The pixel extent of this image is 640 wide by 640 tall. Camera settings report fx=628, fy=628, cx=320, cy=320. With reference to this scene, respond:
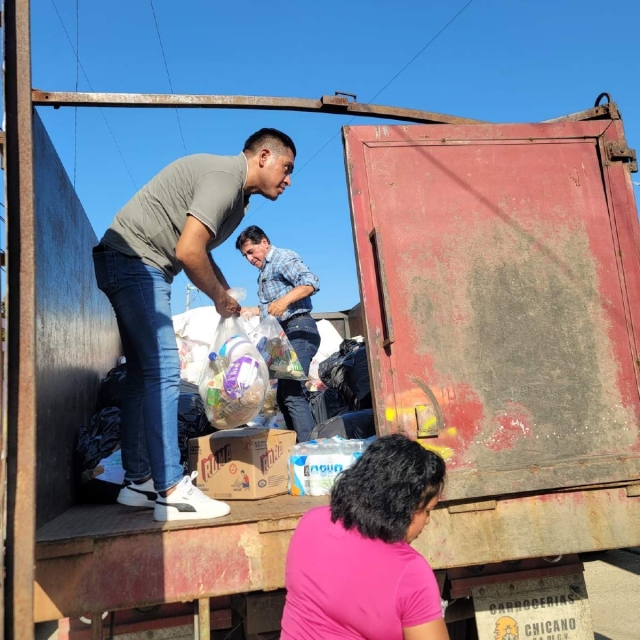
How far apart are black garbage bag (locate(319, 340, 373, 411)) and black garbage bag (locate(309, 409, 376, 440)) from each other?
1.85 feet

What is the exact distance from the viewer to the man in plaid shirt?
3.81m

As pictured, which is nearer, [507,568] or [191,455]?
[507,568]

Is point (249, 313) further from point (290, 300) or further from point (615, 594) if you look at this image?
point (615, 594)

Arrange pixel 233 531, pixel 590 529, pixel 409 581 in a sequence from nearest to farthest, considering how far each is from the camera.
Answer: pixel 409 581, pixel 233 531, pixel 590 529

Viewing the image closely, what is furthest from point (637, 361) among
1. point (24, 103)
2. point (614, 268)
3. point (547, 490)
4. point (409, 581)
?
point (24, 103)

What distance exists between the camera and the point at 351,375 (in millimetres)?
4266

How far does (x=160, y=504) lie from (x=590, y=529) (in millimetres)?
1580

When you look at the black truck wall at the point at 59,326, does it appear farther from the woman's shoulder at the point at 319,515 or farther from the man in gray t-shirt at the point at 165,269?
the woman's shoulder at the point at 319,515

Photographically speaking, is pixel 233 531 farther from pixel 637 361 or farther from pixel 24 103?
pixel 637 361

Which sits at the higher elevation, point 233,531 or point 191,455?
point 191,455

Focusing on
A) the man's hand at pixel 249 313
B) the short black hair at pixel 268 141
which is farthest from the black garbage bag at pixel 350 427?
the man's hand at pixel 249 313

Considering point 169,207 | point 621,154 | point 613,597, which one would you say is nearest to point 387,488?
point 169,207

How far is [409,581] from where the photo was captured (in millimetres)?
1540

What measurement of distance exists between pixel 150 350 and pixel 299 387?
1456 mm
